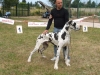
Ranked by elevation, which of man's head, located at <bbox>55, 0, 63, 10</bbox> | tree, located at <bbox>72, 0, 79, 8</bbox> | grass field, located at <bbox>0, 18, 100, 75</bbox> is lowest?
grass field, located at <bbox>0, 18, 100, 75</bbox>

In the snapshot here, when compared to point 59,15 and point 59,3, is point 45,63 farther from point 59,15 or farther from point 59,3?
point 59,3

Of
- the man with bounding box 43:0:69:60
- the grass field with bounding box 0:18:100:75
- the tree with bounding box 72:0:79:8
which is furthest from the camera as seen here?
the tree with bounding box 72:0:79:8

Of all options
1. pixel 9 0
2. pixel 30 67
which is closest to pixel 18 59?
pixel 30 67

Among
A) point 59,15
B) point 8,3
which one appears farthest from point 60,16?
point 8,3

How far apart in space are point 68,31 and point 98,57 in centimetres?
222

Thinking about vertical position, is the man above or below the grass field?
above

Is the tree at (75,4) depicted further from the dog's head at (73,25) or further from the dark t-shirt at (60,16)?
the dog's head at (73,25)

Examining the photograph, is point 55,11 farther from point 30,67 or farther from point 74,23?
point 30,67

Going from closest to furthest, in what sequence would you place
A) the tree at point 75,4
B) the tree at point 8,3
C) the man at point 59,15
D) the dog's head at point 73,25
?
the dog's head at point 73,25 < the man at point 59,15 < the tree at point 75,4 < the tree at point 8,3

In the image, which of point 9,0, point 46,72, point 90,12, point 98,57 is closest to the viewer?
point 46,72

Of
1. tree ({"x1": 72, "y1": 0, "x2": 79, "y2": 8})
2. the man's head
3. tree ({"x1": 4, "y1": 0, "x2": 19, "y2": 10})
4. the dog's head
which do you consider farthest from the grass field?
tree ({"x1": 4, "y1": 0, "x2": 19, "y2": 10})

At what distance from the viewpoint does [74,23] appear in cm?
636

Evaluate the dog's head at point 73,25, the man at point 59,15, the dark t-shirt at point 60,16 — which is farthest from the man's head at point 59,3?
the dog's head at point 73,25

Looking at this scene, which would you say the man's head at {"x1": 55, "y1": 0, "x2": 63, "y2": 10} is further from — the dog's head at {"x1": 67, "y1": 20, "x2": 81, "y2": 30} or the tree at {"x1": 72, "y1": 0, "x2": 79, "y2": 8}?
the tree at {"x1": 72, "y1": 0, "x2": 79, "y2": 8}
